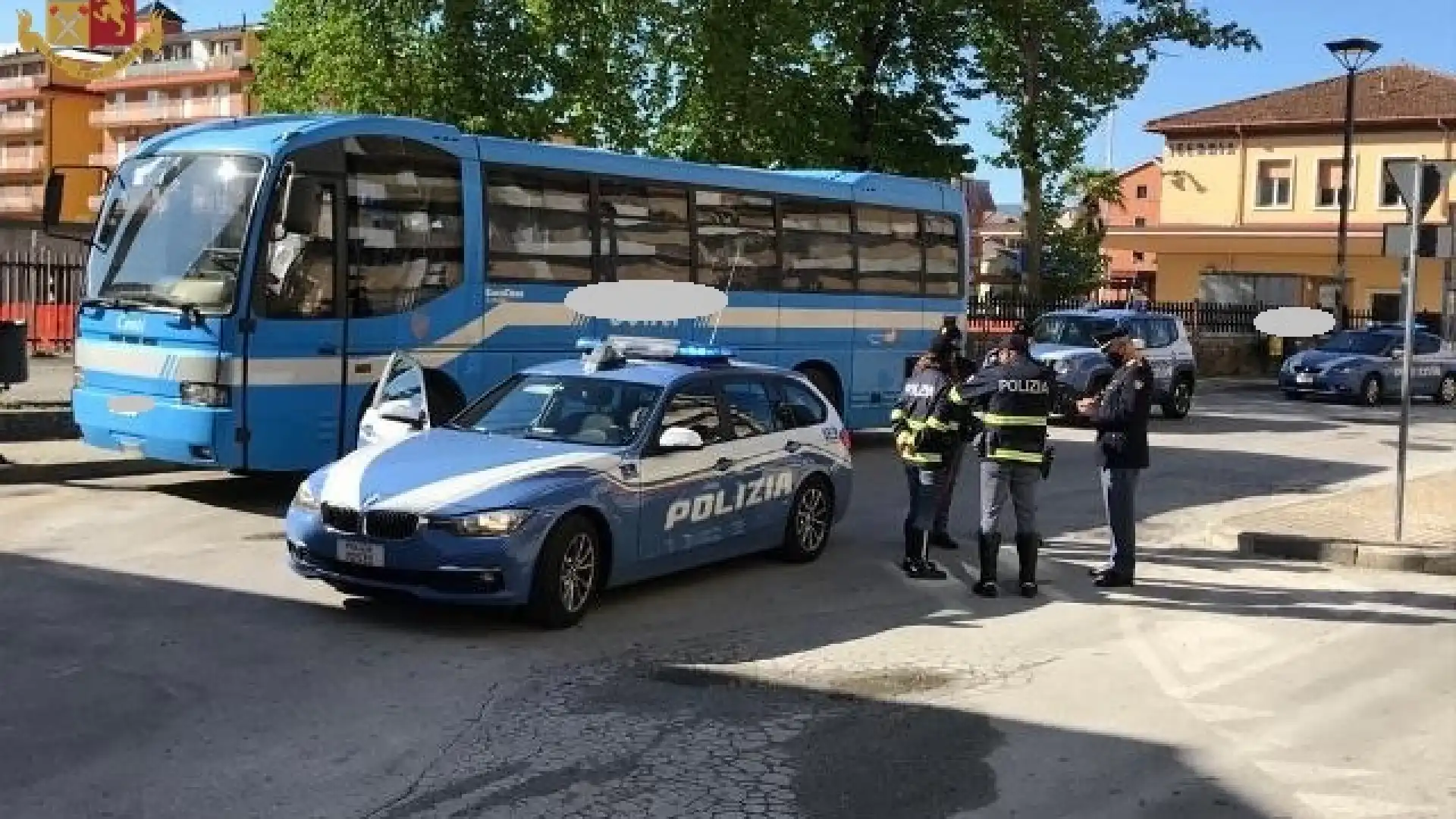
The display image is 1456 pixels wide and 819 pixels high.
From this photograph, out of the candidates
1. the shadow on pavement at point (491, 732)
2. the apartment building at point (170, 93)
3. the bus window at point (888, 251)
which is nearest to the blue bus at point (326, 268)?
the bus window at point (888, 251)

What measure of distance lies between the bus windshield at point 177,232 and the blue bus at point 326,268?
16 mm

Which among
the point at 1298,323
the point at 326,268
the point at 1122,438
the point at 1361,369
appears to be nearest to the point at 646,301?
the point at 326,268

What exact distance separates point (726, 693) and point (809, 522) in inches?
148

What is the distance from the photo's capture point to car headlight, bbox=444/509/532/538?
26.1 feet

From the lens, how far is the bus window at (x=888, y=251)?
19.1 meters

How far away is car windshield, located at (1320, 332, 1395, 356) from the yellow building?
16.7 m

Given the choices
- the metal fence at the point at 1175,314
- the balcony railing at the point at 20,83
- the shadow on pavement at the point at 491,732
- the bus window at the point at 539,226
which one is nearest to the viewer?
the shadow on pavement at the point at 491,732

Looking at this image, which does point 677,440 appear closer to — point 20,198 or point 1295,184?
point 1295,184

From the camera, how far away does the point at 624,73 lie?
2522cm

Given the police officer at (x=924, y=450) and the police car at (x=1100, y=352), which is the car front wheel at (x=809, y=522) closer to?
the police officer at (x=924, y=450)

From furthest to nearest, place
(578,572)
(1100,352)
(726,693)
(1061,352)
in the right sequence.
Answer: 1. (1061,352)
2. (1100,352)
3. (578,572)
4. (726,693)

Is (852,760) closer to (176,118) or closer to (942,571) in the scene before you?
(942,571)

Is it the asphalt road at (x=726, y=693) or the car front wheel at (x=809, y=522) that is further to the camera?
the car front wheel at (x=809, y=522)

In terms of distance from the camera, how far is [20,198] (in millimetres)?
93062
